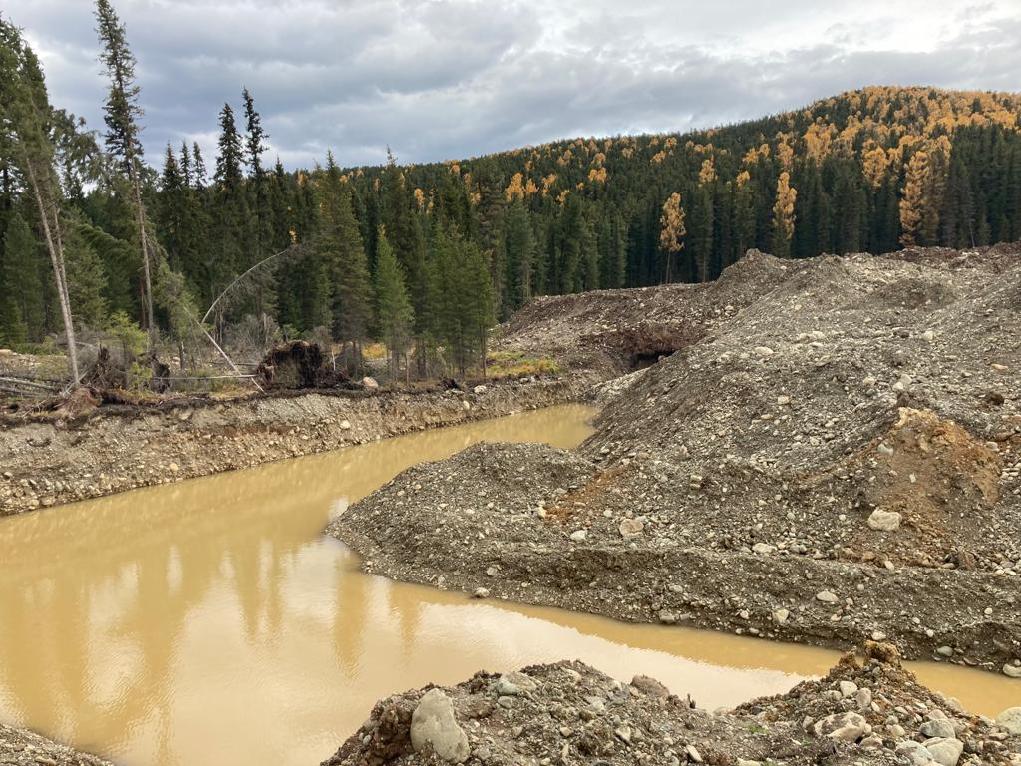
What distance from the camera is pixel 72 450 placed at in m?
21.3

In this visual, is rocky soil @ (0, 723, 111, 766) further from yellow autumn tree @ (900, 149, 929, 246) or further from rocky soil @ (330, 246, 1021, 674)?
Result: yellow autumn tree @ (900, 149, 929, 246)

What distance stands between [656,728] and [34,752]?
690 centimetres

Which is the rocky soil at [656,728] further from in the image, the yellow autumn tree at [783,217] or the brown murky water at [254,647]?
the yellow autumn tree at [783,217]

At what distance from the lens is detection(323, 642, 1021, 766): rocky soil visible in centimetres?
585

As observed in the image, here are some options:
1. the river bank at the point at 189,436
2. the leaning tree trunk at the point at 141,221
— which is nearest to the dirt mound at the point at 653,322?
the river bank at the point at 189,436

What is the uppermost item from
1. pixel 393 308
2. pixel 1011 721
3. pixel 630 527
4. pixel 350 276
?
pixel 350 276

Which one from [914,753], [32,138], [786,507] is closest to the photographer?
[914,753]

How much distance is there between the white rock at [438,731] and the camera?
570 cm

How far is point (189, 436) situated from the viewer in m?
24.0

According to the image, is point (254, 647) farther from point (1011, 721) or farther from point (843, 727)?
point (1011, 721)

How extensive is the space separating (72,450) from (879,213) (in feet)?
261

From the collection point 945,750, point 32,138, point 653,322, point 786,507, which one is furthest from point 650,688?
point 653,322

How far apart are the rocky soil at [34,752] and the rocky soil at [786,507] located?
265 inches

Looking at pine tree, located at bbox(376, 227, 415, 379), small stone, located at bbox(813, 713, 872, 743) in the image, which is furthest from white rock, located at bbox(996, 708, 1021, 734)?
pine tree, located at bbox(376, 227, 415, 379)
